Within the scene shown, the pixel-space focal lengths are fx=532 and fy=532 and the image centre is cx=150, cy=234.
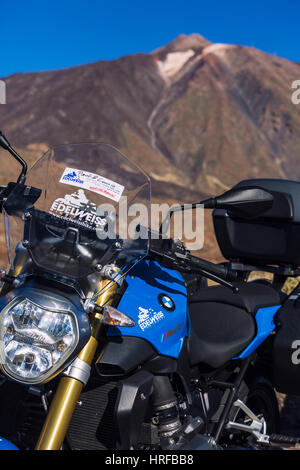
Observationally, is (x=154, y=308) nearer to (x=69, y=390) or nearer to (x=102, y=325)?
(x=102, y=325)

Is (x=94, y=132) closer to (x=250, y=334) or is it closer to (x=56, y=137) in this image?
(x=56, y=137)

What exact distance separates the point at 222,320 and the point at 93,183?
1259 millimetres

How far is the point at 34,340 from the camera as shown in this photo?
68.5 inches

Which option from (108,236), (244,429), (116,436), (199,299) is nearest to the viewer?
(108,236)

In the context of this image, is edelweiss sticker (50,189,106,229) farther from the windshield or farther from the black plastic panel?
the black plastic panel

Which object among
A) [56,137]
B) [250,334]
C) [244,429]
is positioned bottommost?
[244,429]

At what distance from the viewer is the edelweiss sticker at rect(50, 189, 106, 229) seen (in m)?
1.92

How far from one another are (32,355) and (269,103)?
2721 inches

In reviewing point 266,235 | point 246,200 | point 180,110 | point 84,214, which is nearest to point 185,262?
point 246,200
